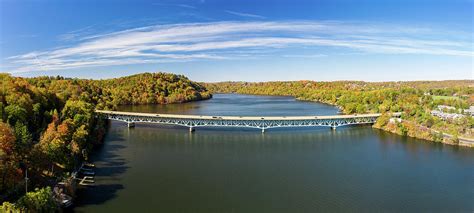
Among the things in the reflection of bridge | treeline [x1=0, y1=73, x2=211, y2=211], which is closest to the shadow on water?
treeline [x1=0, y1=73, x2=211, y2=211]

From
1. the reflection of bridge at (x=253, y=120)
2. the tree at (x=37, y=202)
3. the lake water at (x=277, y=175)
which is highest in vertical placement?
the reflection of bridge at (x=253, y=120)

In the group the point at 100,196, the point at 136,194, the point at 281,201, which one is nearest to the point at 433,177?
the point at 281,201

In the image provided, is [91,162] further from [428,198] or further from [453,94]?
[453,94]

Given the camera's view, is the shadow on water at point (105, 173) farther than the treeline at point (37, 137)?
Yes

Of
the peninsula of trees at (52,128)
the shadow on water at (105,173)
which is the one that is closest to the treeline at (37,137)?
the peninsula of trees at (52,128)

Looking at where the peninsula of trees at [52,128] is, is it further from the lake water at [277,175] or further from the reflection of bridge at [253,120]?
the reflection of bridge at [253,120]
